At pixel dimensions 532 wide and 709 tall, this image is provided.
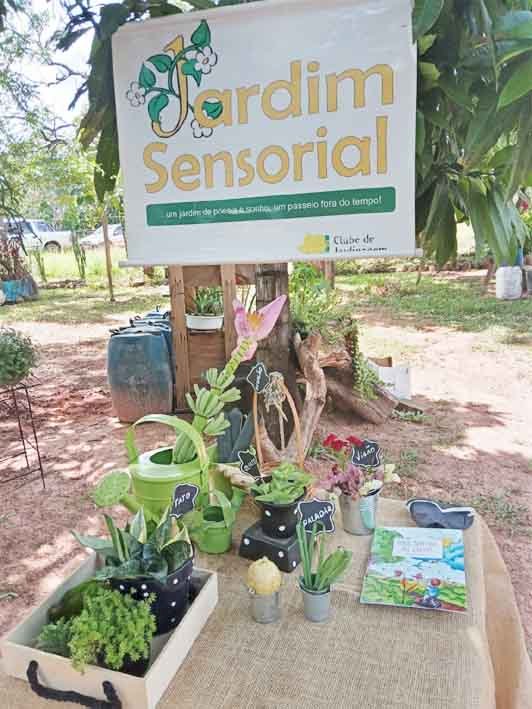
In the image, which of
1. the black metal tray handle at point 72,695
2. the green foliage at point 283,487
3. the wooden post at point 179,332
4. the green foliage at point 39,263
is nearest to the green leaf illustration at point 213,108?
the green foliage at point 283,487

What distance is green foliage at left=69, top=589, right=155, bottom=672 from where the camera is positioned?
80cm

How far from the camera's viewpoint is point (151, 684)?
801 millimetres

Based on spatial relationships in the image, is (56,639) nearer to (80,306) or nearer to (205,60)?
(205,60)

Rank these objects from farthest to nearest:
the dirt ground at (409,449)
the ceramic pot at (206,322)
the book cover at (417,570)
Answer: the ceramic pot at (206,322) → the dirt ground at (409,449) → the book cover at (417,570)

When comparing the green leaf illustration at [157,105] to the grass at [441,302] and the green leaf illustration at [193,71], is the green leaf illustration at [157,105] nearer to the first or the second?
the green leaf illustration at [193,71]

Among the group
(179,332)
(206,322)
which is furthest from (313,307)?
(179,332)

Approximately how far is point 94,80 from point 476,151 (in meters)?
0.88

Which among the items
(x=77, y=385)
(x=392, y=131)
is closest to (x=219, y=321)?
(x=77, y=385)

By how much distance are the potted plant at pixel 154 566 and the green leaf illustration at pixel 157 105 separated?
2.91 feet

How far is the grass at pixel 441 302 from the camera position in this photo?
665cm

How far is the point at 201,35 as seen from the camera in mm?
1248

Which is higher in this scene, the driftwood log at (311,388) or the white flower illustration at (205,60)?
the white flower illustration at (205,60)

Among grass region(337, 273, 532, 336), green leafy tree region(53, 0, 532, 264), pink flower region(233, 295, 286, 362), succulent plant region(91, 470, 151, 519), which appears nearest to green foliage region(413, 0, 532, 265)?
green leafy tree region(53, 0, 532, 264)

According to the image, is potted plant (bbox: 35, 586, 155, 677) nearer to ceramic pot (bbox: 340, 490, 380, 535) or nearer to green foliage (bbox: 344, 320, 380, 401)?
ceramic pot (bbox: 340, 490, 380, 535)
